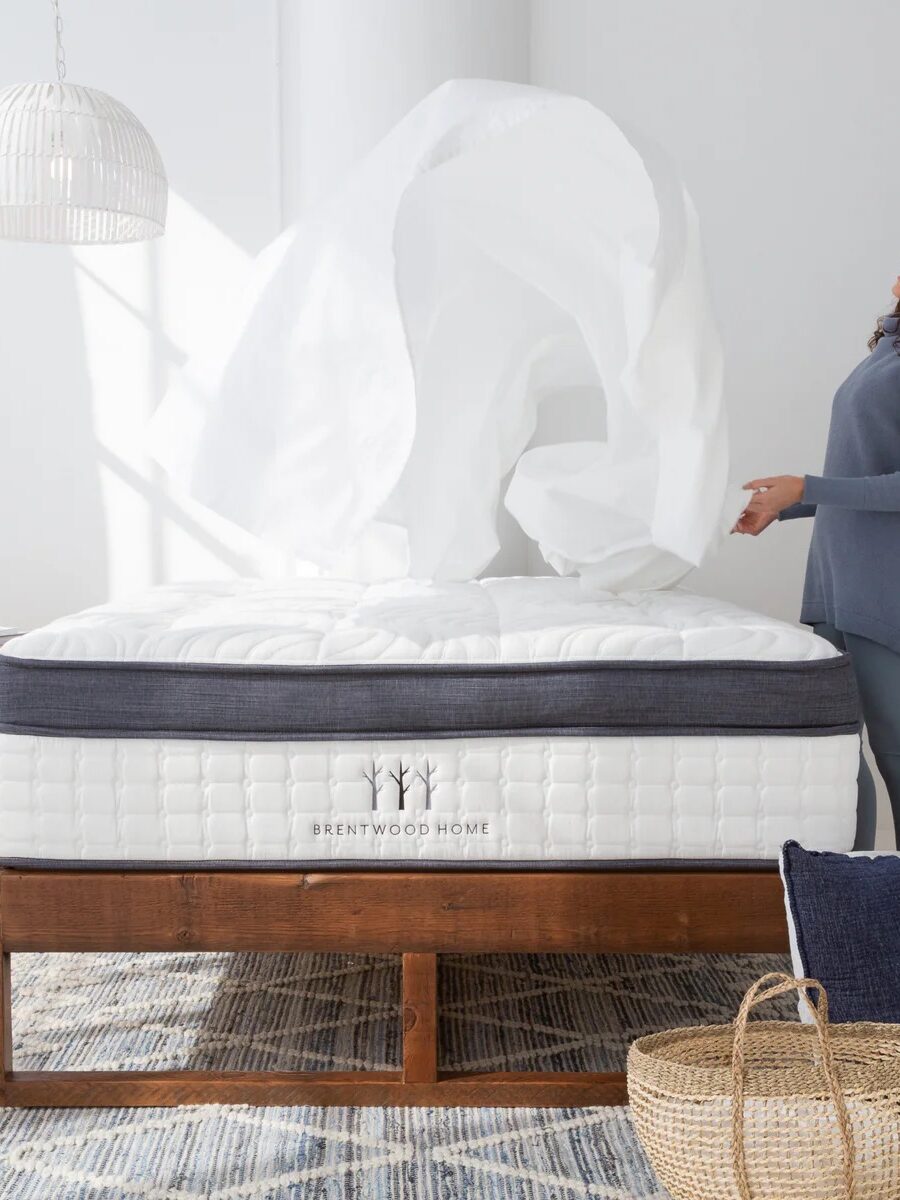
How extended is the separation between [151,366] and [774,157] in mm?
2004

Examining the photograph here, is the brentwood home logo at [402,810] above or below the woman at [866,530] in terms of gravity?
below

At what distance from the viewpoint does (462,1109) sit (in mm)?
1645

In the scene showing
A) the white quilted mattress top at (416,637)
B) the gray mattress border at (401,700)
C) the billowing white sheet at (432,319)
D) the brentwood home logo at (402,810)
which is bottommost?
the brentwood home logo at (402,810)

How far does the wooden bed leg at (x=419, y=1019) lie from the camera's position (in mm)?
1629

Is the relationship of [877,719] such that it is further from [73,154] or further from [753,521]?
[73,154]

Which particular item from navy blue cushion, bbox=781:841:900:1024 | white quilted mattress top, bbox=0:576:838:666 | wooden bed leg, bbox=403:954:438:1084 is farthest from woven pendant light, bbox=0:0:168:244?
navy blue cushion, bbox=781:841:900:1024

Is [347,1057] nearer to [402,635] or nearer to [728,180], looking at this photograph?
[402,635]

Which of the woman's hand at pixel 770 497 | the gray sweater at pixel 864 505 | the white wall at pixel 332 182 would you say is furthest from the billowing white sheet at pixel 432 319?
the white wall at pixel 332 182

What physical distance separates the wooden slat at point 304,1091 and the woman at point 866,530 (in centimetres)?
63

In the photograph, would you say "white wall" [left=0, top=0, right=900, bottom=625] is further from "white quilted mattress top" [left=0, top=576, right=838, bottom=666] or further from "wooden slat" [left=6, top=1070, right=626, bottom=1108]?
"wooden slat" [left=6, top=1070, right=626, bottom=1108]

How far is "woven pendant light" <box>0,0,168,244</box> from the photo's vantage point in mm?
2551

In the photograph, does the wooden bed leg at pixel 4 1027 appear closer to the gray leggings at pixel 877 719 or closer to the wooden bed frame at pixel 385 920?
the wooden bed frame at pixel 385 920

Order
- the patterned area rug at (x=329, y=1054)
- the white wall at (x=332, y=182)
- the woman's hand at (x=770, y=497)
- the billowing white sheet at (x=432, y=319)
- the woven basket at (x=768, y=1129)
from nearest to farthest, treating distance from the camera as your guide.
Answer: the woven basket at (x=768, y=1129)
the patterned area rug at (x=329, y=1054)
the billowing white sheet at (x=432, y=319)
the woman's hand at (x=770, y=497)
the white wall at (x=332, y=182)

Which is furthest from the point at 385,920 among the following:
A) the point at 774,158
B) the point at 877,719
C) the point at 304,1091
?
the point at 774,158
